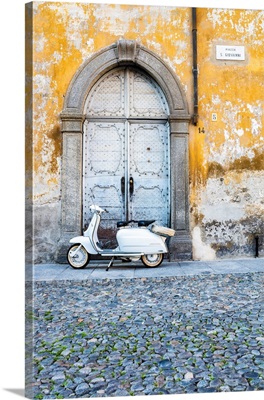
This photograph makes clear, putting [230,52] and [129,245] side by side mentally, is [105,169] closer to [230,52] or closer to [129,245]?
[129,245]

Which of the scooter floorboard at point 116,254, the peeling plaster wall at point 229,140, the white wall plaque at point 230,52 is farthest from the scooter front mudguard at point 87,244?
the white wall plaque at point 230,52

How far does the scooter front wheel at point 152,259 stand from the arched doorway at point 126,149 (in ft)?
3.00

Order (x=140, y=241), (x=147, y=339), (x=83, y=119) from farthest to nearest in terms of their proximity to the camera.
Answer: (x=83, y=119)
(x=140, y=241)
(x=147, y=339)

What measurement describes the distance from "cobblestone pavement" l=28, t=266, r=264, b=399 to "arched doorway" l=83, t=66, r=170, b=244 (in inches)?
83.5

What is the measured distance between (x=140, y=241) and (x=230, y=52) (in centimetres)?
349

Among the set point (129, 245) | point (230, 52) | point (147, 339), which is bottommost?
point (147, 339)

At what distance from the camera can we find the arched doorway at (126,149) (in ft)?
21.4

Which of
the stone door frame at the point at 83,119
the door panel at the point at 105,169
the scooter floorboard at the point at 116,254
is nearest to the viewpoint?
the scooter floorboard at the point at 116,254

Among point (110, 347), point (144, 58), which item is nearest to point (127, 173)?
point (144, 58)

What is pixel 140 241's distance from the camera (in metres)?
5.57

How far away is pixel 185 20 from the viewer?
256 inches

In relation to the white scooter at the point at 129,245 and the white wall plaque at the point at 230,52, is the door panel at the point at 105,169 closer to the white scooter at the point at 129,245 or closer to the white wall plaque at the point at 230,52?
the white scooter at the point at 129,245

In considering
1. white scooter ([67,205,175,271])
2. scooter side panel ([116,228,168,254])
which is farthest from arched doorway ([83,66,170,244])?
scooter side panel ([116,228,168,254])

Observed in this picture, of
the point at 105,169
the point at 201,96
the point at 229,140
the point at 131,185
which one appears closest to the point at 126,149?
the point at 105,169
